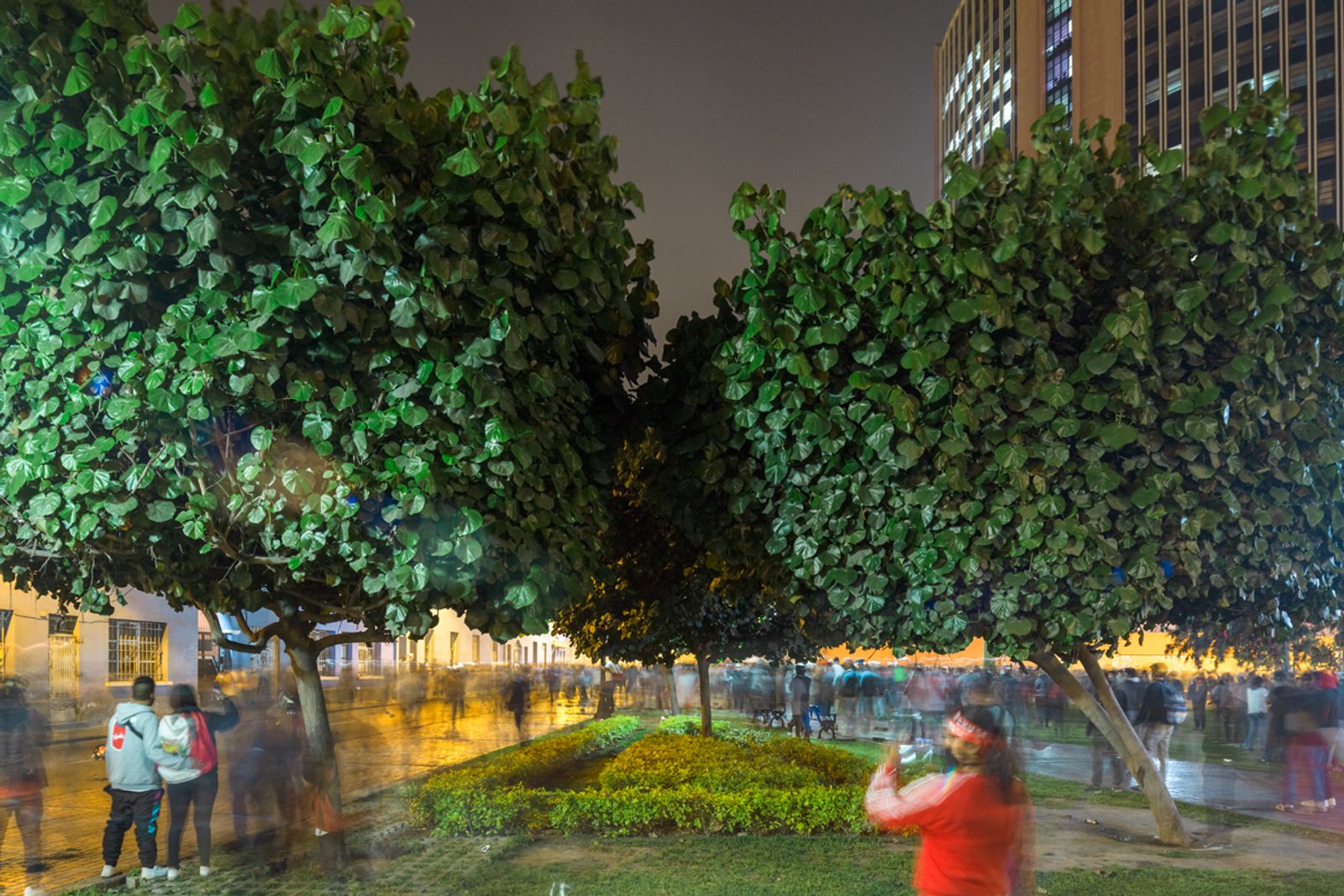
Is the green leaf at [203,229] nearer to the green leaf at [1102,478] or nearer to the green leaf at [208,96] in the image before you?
the green leaf at [208,96]

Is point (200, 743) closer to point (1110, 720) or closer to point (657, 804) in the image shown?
point (657, 804)

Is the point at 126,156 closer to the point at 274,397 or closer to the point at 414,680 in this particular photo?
the point at 274,397

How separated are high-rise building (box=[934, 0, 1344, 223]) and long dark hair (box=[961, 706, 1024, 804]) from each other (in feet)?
180

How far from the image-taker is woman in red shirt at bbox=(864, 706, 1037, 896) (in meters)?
4.59

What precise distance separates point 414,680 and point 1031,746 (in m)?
28.7

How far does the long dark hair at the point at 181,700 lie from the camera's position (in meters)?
8.66

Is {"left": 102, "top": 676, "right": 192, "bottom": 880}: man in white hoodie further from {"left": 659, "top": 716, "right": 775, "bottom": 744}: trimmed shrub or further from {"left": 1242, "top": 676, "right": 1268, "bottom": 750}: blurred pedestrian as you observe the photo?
{"left": 1242, "top": 676, "right": 1268, "bottom": 750}: blurred pedestrian

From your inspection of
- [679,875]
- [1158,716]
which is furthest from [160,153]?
[1158,716]

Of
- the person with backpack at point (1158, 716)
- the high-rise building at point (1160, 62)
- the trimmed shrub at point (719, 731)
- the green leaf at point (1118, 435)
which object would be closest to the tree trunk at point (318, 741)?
the green leaf at point (1118, 435)

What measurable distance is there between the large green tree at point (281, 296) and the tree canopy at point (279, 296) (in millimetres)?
16

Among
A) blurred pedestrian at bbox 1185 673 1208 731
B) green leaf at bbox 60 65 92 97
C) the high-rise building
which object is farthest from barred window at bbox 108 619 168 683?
the high-rise building

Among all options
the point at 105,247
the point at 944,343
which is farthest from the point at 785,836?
the point at 105,247

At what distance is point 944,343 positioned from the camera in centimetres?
631

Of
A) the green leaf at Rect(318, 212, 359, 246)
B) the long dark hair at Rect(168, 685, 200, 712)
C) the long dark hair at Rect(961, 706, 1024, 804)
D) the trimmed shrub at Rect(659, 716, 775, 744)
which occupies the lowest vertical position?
the trimmed shrub at Rect(659, 716, 775, 744)
